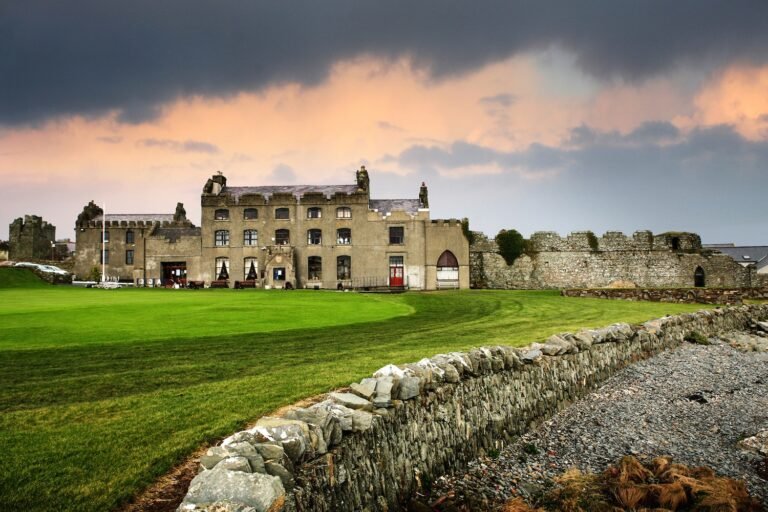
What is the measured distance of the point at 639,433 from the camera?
9.96 metres

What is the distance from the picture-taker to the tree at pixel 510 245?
4759 centimetres

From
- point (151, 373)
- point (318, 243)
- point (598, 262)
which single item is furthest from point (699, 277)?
point (151, 373)

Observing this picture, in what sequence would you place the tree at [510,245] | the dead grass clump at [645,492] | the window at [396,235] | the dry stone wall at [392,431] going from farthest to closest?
1. the tree at [510,245]
2. the window at [396,235]
3. the dead grass clump at [645,492]
4. the dry stone wall at [392,431]

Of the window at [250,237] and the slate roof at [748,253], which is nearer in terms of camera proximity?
the window at [250,237]

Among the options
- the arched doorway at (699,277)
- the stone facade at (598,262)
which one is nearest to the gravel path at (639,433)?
the stone facade at (598,262)

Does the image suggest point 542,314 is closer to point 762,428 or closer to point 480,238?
point 762,428

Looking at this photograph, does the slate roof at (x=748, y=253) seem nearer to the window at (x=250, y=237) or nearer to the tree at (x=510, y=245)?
the tree at (x=510, y=245)

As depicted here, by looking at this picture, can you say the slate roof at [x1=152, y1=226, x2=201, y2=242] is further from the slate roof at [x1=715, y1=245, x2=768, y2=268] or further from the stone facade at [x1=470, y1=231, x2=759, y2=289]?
the slate roof at [x1=715, y1=245, x2=768, y2=268]

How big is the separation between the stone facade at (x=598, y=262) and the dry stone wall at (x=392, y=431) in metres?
35.0

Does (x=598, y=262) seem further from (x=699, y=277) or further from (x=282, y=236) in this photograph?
(x=282, y=236)

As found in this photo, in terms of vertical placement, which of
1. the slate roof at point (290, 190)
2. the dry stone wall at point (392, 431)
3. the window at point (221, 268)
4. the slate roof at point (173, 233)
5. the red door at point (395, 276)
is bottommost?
the dry stone wall at point (392, 431)

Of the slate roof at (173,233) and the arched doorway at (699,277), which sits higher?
the slate roof at (173,233)

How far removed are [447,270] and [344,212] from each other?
11.3 meters

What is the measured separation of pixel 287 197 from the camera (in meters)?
48.2
